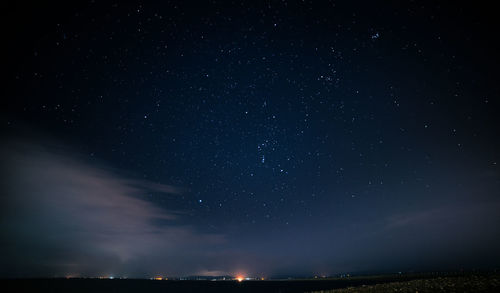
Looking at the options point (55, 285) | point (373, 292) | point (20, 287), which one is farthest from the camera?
point (55, 285)

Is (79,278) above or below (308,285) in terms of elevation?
above

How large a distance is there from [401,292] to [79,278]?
71.0 m

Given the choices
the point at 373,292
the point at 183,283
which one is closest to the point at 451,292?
the point at 373,292

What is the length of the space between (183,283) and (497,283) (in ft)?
208

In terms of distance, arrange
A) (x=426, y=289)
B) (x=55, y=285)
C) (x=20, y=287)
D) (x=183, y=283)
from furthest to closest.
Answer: (x=183, y=283)
(x=55, y=285)
(x=20, y=287)
(x=426, y=289)

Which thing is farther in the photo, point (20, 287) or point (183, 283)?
point (183, 283)

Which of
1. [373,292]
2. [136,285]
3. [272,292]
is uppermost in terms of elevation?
[373,292]

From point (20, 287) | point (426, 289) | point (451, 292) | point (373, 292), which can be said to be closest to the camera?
point (451, 292)

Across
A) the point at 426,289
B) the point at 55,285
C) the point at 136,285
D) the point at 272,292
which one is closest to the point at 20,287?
the point at 55,285

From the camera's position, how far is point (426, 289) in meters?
20.9

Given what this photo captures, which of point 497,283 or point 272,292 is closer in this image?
point 497,283

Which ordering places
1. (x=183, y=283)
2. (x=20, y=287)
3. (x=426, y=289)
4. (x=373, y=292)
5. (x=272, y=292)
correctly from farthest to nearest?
(x=183, y=283) → (x=272, y=292) → (x=20, y=287) → (x=373, y=292) → (x=426, y=289)

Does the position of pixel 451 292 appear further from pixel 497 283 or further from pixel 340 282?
pixel 340 282

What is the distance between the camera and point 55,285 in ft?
183
